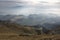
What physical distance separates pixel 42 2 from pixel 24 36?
3.00ft

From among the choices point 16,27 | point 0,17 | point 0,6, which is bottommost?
point 16,27

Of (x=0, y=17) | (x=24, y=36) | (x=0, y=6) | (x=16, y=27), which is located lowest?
(x=24, y=36)

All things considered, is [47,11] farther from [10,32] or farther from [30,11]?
[10,32]

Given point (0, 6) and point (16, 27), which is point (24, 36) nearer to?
point (16, 27)

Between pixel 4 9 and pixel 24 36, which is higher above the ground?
pixel 4 9

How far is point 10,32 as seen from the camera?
299 cm

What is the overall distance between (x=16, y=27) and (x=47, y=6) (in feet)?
2.95

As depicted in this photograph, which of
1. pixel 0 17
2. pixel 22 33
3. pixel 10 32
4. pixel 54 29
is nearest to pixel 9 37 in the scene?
pixel 10 32

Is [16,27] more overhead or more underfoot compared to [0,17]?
more underfoot

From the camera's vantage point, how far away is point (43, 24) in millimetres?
3049

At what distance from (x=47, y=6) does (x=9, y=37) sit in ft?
3.81

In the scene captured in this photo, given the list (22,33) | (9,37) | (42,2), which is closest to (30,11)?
(42,2)

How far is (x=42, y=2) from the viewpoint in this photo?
3076mm

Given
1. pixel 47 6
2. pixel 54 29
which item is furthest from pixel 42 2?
pixel 54 29
